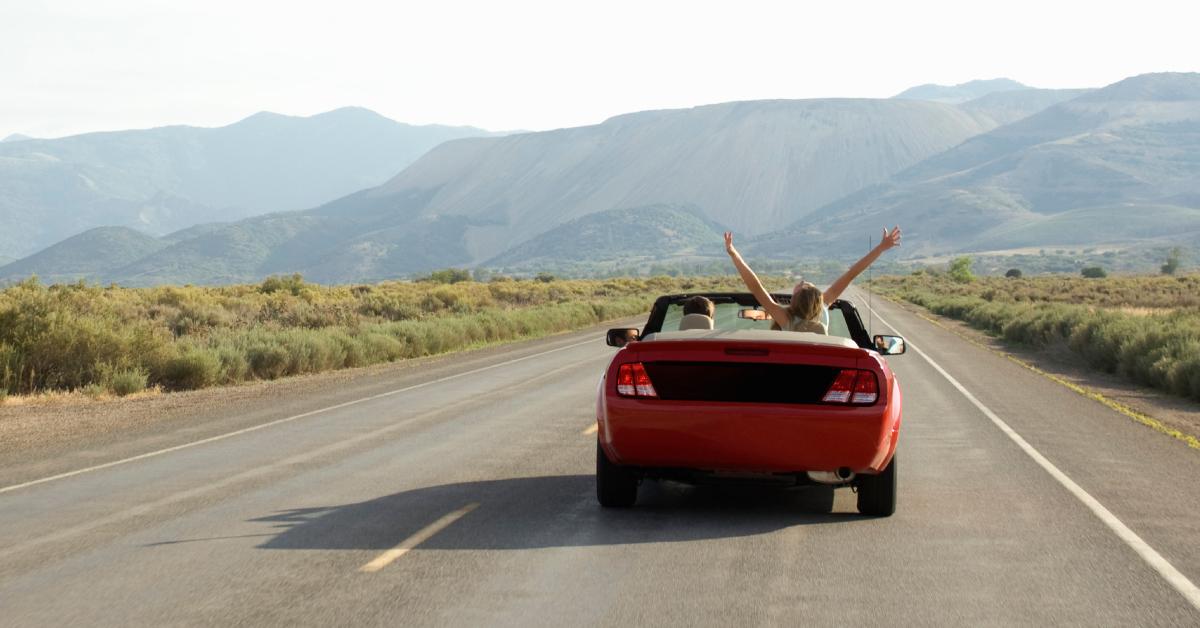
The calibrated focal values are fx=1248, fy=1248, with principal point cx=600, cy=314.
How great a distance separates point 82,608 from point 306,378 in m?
17.6

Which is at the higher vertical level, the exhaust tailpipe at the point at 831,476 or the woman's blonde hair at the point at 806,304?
the woman's blonde hair at the point at 806,304

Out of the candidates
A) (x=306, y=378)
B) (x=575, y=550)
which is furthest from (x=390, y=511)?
(x=306, y=378)

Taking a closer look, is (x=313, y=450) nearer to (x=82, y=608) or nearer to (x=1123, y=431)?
(x=82, y=608)

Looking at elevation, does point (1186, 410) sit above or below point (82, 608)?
below

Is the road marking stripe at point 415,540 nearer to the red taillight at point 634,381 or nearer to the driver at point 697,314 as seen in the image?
the red taillight at point 634,381

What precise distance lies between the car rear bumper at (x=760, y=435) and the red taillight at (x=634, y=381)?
102 mm

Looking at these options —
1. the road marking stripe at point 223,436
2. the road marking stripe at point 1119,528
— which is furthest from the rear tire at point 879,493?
the road marking stripe at point 223,436

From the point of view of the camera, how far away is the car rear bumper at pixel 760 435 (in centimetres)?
777

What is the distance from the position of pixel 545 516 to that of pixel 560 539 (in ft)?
2.57

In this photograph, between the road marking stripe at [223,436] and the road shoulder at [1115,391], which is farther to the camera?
the road shoulder at [1115,391]

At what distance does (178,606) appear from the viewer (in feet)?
19.9

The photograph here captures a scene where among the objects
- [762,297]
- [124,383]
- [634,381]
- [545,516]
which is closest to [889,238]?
[762,297]

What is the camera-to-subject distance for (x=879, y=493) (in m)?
8.38


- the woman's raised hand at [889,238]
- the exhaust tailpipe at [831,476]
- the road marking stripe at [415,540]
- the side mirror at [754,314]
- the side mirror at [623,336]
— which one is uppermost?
the woman's raised hand at [889,238]
